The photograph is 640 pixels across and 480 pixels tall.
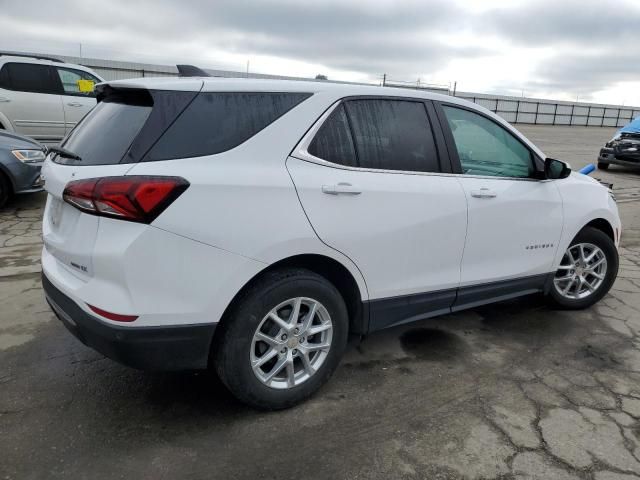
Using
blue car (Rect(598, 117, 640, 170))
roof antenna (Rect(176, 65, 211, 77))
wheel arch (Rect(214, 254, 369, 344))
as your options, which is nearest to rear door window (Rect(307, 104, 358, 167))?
wheel arch (Rect(214, 254, 369, 344))

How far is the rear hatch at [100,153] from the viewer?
236 centimetres

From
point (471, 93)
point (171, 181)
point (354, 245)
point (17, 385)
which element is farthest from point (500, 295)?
point (471, 93)

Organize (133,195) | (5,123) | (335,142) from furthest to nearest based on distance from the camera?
(5,123), (335,142), (133,195)

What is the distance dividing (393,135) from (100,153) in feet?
5.16

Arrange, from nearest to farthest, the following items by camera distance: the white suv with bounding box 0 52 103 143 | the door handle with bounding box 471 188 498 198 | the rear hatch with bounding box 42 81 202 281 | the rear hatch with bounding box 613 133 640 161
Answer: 1. the rear hatch with bounding box 42 81 202 281
2. the door handle with bounding box 471 188 498 198
3. the white suv with bounding box 0 52 103 143
4. the rear hatch with bounding box 613 133 640 161

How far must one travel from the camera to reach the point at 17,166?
6.72 meters

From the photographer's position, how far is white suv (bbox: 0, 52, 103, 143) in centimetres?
912

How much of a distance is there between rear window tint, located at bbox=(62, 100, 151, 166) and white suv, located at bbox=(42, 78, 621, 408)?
0.01m

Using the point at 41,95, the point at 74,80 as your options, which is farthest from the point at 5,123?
the point at 74,80

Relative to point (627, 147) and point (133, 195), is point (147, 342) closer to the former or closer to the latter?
point (133, 195)

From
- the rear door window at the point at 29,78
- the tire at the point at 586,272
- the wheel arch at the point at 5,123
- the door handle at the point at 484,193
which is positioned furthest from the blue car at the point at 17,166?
the tire at the point at 586,272

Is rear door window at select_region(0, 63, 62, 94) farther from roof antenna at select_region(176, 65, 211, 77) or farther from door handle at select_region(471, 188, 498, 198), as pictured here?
door handle at select_region(471, 188, 498, 198)

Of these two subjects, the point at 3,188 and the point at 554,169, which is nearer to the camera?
the point at 554,169

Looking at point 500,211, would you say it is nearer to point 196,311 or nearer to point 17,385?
point 196,311
